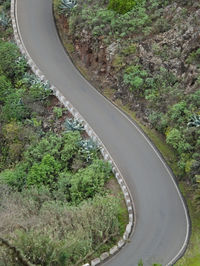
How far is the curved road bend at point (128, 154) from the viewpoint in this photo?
23453 millimetres

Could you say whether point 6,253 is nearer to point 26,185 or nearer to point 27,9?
point 26,185

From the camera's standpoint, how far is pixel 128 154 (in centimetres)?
2872

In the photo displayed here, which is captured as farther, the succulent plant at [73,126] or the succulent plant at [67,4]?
the succulent plant at [67,4]

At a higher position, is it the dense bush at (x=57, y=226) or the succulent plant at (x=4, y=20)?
the succulent plant at (x=4, y=20)

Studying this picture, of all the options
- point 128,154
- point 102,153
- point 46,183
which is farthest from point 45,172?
point 128,154

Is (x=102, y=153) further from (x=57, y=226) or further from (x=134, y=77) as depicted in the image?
(x=57, y=226)

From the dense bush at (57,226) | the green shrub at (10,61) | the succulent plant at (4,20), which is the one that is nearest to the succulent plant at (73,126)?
the dense bush at (57,226)

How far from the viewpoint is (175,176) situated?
89.2 ft

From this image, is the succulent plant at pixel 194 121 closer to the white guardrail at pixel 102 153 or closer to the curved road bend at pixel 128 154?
the curved road bend at pixel 128 154

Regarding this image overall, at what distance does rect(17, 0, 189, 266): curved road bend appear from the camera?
76.9 feet

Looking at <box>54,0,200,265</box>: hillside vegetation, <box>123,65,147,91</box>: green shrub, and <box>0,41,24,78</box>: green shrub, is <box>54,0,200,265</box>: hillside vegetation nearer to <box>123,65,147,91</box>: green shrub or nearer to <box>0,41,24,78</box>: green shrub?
<box>123,65,147,91</box>: green shrub

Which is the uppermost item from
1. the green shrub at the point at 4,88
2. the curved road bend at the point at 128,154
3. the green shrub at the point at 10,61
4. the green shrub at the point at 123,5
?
the green shrub at the point at 123,5

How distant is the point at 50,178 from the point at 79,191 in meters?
2.42

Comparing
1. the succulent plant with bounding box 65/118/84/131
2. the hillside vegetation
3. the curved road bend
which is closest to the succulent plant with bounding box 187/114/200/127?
the hillside vegetation
